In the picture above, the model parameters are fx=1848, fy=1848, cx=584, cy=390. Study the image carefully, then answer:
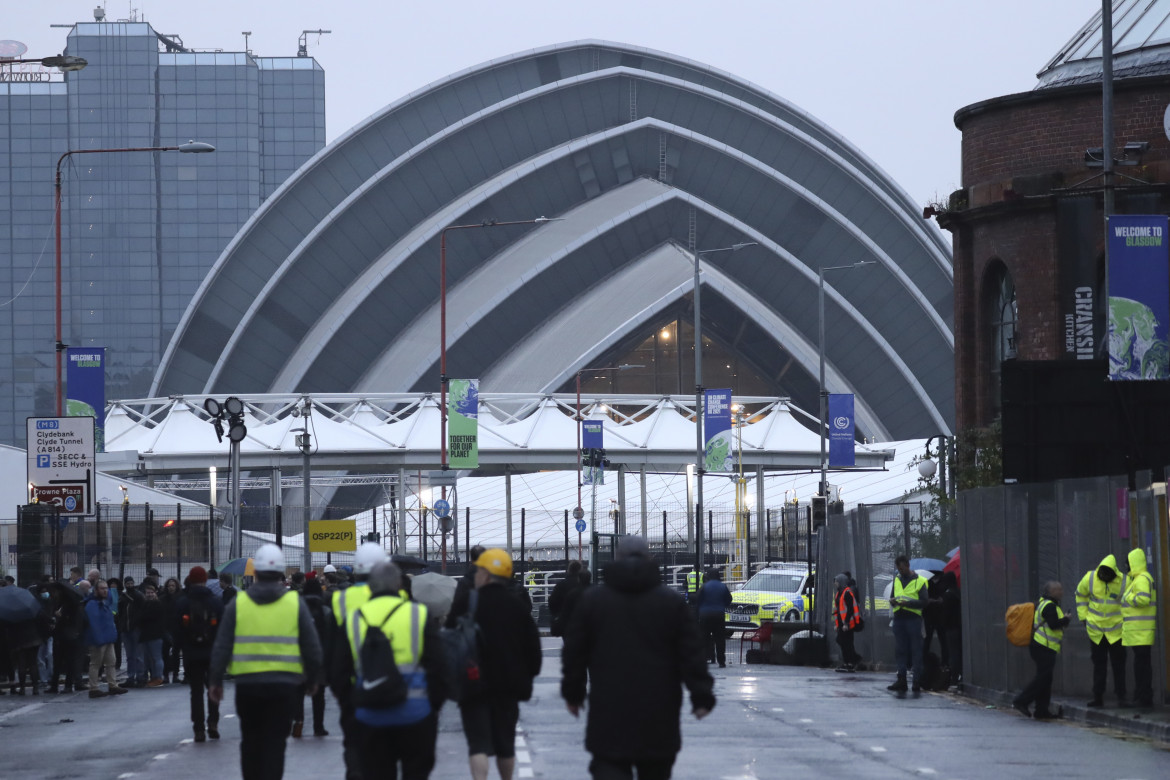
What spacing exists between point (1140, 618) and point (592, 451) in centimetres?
3200

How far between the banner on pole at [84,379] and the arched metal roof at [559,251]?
39.5 m

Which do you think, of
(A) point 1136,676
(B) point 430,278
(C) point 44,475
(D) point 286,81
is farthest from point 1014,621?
(D) point 286,81

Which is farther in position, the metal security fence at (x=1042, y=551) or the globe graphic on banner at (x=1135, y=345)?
the globe graphic on banner at (x=1135, y=345)

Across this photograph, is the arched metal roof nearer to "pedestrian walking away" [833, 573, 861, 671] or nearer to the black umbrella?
"pedestrian walking away" [833, 573, 861, 671]

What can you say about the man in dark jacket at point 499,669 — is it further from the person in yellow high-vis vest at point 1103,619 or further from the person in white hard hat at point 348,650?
the person in yellow high-vis vest at point 1103,619

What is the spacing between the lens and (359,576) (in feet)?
38.6

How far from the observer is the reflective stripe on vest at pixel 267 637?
11.3 m

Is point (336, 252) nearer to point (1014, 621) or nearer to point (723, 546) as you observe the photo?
point (723, 546)

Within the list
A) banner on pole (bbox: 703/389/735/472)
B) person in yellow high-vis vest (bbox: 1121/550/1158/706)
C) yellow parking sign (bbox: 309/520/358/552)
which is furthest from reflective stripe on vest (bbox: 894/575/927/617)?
banner on pole (bbox: 703/389/735/472)

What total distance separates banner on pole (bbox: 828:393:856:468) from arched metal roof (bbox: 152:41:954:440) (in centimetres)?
3125

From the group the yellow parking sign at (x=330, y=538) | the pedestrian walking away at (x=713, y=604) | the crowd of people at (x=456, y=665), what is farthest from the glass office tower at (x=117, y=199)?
the crowd of people at (x=456, y=665)

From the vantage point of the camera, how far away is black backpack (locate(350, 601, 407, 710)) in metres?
9.73

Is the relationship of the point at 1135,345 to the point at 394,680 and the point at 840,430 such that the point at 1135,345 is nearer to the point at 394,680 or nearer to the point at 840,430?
the point at 394,680

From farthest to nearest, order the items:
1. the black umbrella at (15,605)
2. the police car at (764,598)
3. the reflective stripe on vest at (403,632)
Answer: the police car at (764,598)
the black umbrella at (15,605)
the reflective stripe on vest at (403,632)
